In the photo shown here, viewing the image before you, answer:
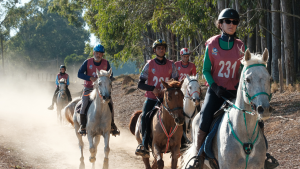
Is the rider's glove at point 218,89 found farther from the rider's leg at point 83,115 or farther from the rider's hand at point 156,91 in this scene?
the rider's leg at point 83,115

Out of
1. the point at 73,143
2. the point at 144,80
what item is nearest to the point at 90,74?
the point at 144,80

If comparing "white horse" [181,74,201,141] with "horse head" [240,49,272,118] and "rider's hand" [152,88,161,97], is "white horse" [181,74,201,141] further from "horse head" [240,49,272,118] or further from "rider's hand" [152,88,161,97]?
"horse head" [240,49,272,118]

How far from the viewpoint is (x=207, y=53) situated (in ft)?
15.9

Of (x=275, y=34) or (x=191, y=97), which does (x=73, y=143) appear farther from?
(x=275, y=34)

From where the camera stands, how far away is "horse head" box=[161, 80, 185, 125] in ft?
20.5

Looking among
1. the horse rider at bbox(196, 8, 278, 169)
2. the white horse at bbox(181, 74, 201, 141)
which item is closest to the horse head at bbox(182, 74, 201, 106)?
the white horse at bbox(181, 74, 201, 141)

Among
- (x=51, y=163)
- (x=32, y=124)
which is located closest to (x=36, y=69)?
(x=32, y=124)

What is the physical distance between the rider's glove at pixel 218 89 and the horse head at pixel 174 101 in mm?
1724

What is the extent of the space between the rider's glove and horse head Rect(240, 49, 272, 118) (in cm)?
60

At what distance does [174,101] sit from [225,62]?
188 cm

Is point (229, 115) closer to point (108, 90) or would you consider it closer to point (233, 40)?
point (233, 40)

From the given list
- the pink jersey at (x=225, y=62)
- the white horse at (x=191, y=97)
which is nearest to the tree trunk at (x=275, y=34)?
the white horse at (x=191, y=97)

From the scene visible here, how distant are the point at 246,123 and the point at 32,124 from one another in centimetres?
1613

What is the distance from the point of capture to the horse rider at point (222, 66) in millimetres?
4730
